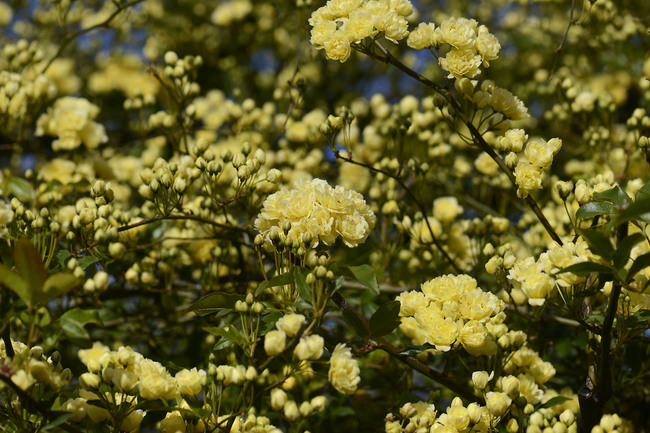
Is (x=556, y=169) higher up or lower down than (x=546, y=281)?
lower down

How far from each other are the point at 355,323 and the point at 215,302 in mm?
299

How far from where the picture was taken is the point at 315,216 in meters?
1.42

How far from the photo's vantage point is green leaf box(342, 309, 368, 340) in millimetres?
1349

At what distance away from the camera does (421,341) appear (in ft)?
5.12

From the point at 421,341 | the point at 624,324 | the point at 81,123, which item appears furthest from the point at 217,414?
the point at 81,123

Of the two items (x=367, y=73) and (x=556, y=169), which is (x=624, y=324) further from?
(x=367, y=73)

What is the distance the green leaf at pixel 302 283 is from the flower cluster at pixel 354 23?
0.58 m

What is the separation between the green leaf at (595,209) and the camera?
132 centimetres

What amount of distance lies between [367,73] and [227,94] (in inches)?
36.3

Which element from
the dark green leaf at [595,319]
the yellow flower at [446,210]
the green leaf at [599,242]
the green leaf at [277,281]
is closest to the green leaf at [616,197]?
the green leaf at [599,242]

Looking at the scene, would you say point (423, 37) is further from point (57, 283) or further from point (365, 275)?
point (57, 283)

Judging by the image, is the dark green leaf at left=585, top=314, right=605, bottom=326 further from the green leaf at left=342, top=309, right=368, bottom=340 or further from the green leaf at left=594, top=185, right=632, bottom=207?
the green leaf at left=342, top=309, right=368, bottom=340

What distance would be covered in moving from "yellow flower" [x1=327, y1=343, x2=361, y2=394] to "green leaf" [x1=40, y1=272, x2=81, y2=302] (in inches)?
18.9

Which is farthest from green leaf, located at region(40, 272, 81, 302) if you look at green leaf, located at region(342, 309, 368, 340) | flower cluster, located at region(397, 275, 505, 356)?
flower cluster, located at region(397, 275, 505, 356)
